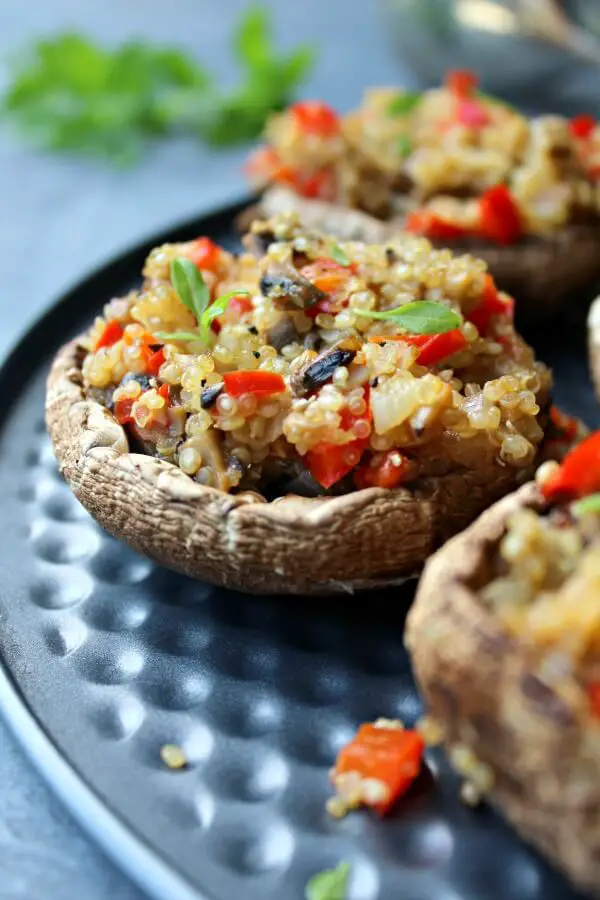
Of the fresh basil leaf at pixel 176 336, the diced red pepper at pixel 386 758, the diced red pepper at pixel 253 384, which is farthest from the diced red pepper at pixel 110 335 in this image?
the diced red pepper at pixel 386 758

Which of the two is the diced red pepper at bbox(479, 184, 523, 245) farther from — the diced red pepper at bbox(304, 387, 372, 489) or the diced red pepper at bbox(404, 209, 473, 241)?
the diced red pepper at bbox(304, 387, 372, 489)

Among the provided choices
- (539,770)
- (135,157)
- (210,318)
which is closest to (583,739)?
(539,770)

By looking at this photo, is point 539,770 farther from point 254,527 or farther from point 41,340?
point 41,340

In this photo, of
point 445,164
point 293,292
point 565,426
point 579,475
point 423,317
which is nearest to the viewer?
point 579,475

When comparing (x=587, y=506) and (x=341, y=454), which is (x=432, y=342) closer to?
(x=341, y=454)

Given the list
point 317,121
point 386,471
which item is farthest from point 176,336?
point 317,121

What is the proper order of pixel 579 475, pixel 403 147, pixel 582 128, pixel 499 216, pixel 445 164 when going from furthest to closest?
pixel 582 128 → pixel 403 147 → pixel 445 164 → pixel 499 216 → pixel 579 475

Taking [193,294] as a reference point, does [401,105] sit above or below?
below

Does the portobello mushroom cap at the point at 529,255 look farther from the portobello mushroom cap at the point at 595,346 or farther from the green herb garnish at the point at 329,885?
the green herb garnish at the point at 329,885
